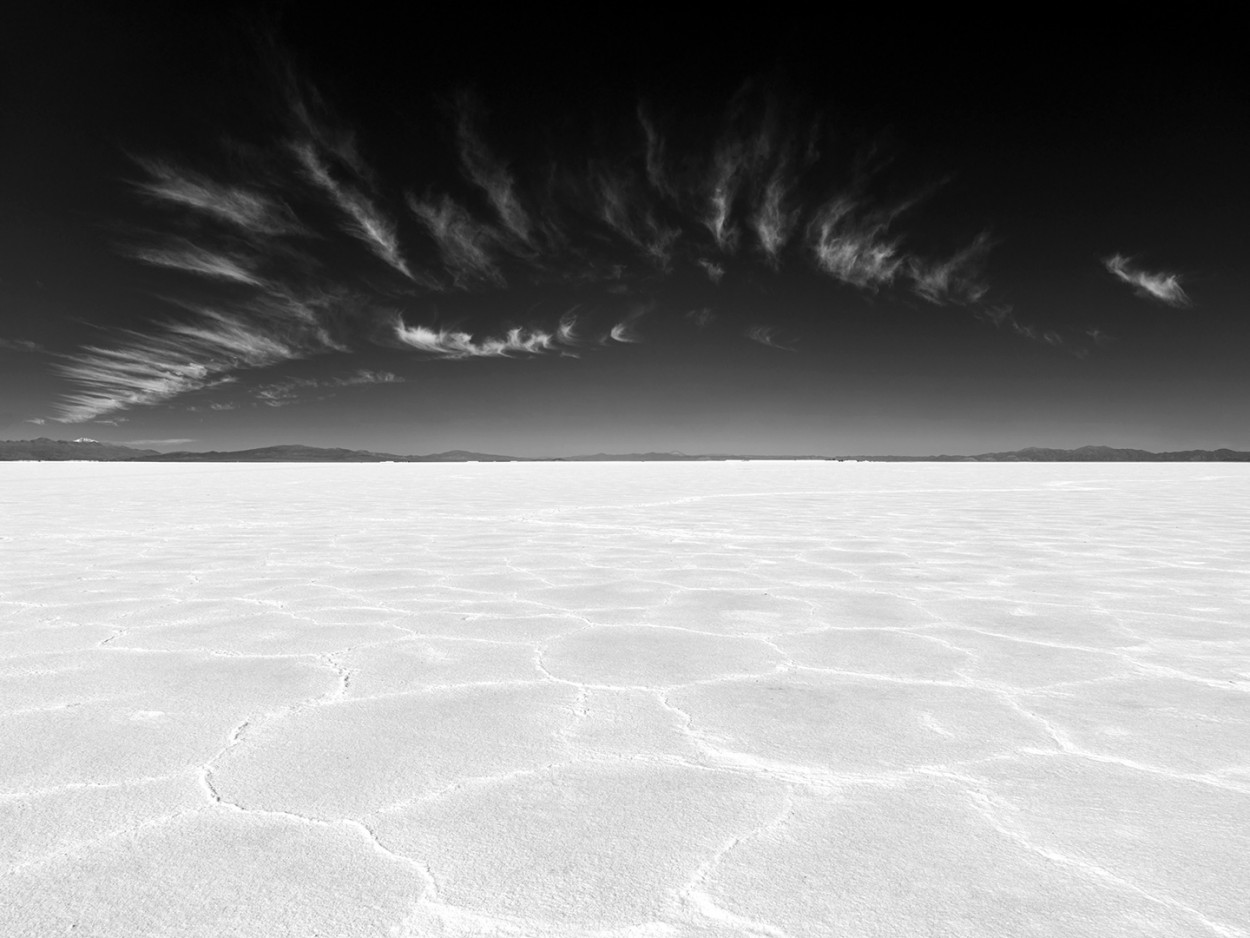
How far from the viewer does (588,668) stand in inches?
96.1

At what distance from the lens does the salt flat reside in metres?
1.15

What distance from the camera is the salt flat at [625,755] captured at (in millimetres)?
1146

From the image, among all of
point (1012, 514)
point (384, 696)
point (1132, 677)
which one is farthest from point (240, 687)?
point (1012, 514)

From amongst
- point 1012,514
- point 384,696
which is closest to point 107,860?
point 384,696

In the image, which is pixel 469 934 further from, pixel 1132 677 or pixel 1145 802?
pixel 1132 677

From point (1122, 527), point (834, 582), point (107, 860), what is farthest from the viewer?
point (1122, 527)

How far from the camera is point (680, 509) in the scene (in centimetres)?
929

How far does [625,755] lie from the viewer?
67.7 inches

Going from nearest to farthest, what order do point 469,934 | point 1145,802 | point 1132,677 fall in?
point 469,934 → point 1145,802 → point 1132,677

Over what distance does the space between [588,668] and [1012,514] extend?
7.52m

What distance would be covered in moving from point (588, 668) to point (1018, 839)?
1.39 metres

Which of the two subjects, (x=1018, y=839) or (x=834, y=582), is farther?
(x=834, y=582)

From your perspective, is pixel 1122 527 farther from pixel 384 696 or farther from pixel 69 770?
pixel 69 770

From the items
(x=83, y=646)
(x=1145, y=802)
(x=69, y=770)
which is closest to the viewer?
(x=1145, y=802)
